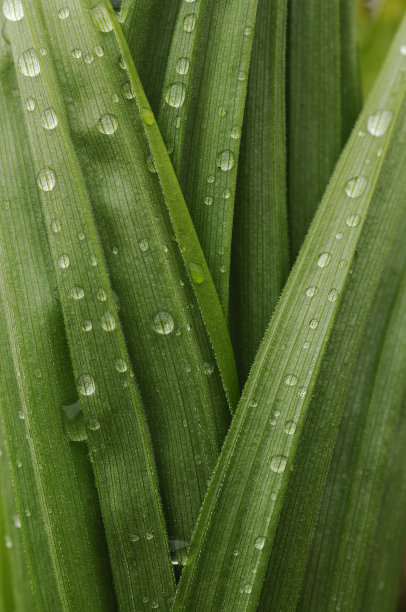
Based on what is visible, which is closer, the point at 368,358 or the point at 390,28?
the point at 368,358

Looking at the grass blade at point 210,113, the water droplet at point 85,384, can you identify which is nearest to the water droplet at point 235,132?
the grass blade at point 210,113

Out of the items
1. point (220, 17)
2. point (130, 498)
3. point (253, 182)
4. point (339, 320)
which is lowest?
point (130, 498)

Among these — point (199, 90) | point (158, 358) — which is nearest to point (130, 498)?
point (158, 358)

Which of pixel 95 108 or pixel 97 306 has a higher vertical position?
pixel 95 108

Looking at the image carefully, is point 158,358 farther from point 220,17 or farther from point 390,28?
point 390,28

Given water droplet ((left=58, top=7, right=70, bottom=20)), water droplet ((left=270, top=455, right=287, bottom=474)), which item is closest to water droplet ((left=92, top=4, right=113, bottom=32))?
water droplet ((left=58, top=7, right=70, bottom=20))

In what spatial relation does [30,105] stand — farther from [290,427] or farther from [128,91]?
[290,427]

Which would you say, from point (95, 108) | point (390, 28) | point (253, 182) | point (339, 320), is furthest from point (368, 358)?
point (390, 28)

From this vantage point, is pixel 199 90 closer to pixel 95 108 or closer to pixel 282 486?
pixel 95 108

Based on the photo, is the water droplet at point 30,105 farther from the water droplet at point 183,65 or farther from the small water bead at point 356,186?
the small water bead at point 356,186

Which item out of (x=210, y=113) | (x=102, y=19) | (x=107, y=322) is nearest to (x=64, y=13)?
(x=102, y=19)
